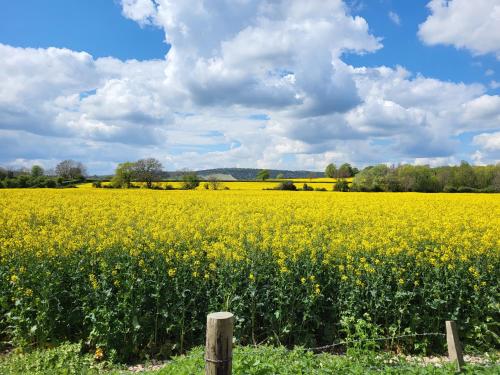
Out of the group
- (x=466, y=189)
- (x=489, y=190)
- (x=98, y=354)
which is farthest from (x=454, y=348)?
(x=489, y=190)

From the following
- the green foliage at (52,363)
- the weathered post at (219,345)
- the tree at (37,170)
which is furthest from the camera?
the tree at (37,170)

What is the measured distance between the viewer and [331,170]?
98.1m

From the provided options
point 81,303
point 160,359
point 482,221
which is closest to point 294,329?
point 160,359

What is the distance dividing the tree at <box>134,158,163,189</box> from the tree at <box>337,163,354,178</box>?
147 feet

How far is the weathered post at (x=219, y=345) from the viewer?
13.3 feet

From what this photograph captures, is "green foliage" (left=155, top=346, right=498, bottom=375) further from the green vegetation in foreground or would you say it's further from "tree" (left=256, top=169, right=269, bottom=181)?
"tree" (left=256, top=169, right=269, bottom=181)

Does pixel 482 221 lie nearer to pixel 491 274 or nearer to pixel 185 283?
pixel 491 274

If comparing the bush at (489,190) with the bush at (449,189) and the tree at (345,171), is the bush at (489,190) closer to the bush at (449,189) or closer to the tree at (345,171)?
the bush at (449,189)

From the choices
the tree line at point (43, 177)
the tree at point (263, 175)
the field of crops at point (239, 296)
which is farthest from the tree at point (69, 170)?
the field of crops at point (239, 296)

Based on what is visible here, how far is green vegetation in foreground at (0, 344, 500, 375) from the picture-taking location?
592 centimetres

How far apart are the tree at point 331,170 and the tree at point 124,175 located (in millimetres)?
49240

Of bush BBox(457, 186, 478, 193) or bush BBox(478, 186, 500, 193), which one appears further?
bush BBox(457, 186, 478, 193)

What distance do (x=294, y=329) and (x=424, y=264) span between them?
3.67 meters

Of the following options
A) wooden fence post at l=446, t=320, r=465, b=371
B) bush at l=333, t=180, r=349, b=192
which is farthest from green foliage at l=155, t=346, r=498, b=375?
bush at l=333, t=180, r=349, b=192
